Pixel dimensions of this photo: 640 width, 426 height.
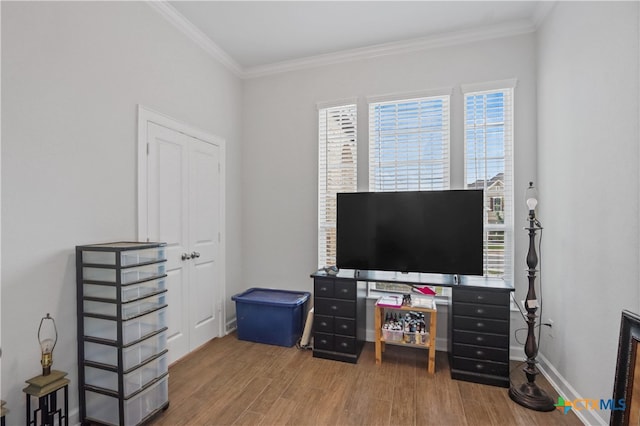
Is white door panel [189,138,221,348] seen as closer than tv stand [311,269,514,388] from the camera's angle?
No

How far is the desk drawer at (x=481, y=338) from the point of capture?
248 centimetres

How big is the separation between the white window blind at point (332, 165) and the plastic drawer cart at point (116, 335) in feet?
6.19

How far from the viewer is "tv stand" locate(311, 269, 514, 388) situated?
2492mm

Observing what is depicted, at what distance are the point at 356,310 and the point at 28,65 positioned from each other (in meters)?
2.89

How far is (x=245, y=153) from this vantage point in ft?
12.8

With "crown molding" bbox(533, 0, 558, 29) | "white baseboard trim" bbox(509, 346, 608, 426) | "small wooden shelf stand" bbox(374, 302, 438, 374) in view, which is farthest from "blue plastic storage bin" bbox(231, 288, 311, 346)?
"crown molding" bbox(533, 0, 558, 29)

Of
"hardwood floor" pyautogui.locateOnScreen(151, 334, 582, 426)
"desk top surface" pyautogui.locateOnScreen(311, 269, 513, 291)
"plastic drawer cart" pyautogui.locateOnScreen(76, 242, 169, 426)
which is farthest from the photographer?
"desk top surface" pyautogui.locateOnScreen(311, 269, 513, 291)

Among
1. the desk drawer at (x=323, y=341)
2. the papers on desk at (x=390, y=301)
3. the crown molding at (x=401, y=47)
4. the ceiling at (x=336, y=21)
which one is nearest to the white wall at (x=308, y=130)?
the crown molding at (x=401, y=47)

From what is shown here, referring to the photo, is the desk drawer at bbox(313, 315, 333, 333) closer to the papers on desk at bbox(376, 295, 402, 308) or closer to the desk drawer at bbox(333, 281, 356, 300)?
the desk drawer at bbox(333, 281, 356, 300)

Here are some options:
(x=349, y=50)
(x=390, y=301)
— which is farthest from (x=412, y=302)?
(x=349, y=50)

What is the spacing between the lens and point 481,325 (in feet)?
8.34

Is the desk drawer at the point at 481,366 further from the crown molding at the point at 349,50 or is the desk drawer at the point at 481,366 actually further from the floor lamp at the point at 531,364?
the crown molding at the point at 349,50

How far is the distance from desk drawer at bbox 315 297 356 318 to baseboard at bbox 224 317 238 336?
1258 mm

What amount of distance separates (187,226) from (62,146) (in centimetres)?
124
